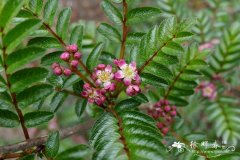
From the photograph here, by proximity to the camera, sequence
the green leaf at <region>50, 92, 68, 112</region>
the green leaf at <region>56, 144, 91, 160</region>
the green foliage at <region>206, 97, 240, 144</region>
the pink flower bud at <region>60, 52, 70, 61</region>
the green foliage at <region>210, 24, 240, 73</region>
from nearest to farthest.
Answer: the green leaf at <region>56, 144, 91, 160</region>
the pink flower bud at <region>60, 52, 70, 61</region>
the green leaf at <region>50, 92, 68, 112</region>
the green foliage at <region>210, 24, 240, 73</region>
the green foliage at <region>206, 97, 240, 144</region>

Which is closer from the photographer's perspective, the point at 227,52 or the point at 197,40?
the point at 227,52

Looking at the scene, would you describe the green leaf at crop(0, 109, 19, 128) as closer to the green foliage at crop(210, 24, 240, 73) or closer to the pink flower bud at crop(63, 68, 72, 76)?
the pink flower bud at crop(63, 68, 72, 76)

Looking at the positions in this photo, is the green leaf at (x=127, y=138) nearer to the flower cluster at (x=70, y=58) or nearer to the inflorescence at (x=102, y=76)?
the inflorescence at (x=102, y=76)

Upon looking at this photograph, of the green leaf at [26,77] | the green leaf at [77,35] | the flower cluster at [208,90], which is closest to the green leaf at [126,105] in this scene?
the green leaf at [77,35]

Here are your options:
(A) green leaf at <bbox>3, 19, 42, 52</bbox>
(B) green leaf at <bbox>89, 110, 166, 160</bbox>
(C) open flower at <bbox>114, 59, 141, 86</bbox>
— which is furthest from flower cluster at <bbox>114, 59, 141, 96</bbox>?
(A) green leaf at <bbox>3, 19, 42, 52</bbox>

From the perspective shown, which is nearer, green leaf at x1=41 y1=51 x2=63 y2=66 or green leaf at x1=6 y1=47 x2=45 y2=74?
green leaf at x1=6 y1=47 x2=45 y2=74

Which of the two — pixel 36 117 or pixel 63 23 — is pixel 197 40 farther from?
pixel 36 117

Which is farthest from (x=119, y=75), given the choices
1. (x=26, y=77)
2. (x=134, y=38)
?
(x=26, y=77)

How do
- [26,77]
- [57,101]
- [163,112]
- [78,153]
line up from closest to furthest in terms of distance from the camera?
[78,153]
[26,77]
[57,101]
[163,112]
